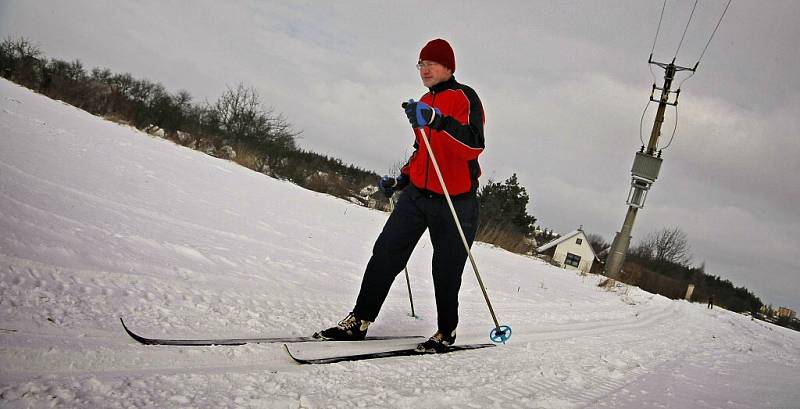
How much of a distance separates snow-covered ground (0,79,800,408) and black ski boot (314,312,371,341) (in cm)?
10

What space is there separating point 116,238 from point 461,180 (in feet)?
7.58

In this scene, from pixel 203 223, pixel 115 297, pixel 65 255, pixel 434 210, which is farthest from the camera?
pixel 203 223

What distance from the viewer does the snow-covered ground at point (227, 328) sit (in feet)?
4.84

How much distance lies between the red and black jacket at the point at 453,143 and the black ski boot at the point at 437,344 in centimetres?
90

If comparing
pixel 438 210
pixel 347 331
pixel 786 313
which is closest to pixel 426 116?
pixel 438 210

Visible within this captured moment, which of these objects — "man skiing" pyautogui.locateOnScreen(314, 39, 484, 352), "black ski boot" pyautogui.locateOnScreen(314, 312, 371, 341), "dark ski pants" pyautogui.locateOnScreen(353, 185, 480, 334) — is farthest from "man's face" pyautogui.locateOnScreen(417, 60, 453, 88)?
"black ski boot" pyautogui.locateOnScreen(314, 312, 371, 341)

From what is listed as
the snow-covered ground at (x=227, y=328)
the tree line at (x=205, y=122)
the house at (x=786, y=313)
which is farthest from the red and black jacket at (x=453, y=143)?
the house at (x=786, y=313)

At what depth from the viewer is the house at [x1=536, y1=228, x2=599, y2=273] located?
43438mm

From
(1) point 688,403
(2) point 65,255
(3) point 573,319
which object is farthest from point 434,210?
(3) point 573,319

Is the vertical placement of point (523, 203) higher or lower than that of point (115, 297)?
higher

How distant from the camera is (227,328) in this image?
6.87 feet

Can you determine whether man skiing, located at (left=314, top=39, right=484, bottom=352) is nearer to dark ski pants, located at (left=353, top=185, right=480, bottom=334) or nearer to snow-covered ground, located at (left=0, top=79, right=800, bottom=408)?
dark ski pants, located at (left=353, top=185, right=480, bottom=334)

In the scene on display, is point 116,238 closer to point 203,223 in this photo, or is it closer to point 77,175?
point 203,223

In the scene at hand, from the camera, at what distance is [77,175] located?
4156 millimetres
